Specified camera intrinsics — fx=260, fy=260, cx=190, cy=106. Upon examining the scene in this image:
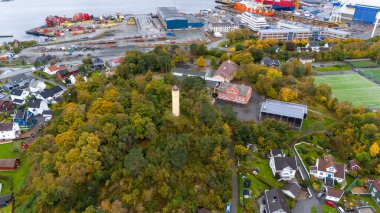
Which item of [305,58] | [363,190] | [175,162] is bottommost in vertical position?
[363,190]

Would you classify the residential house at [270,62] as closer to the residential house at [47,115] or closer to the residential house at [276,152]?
the residential house at [276,152]

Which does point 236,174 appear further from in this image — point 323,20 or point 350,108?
point 323,20

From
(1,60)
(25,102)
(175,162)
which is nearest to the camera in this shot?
(175,162)

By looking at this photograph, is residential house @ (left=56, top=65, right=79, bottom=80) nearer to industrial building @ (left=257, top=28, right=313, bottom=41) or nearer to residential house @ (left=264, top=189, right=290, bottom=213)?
residential house @ (left=264, top=189, right=290, bottom=213)

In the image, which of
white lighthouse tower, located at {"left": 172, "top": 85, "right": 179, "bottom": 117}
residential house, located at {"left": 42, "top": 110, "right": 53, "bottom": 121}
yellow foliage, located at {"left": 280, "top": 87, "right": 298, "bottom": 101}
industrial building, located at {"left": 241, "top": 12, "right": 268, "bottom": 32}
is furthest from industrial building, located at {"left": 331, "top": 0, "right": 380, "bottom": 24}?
residential house, located at {"left": 42, "top": 110, "right": 53, "bottom": 121}

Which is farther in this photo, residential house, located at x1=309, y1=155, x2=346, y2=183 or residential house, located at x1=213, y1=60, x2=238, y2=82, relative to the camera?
residential house, located at x1=213, y1=60, x2=238, y2=82

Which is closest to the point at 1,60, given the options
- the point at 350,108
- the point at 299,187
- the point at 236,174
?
the point at 236,174

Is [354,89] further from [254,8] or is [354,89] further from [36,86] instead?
[254,8]
